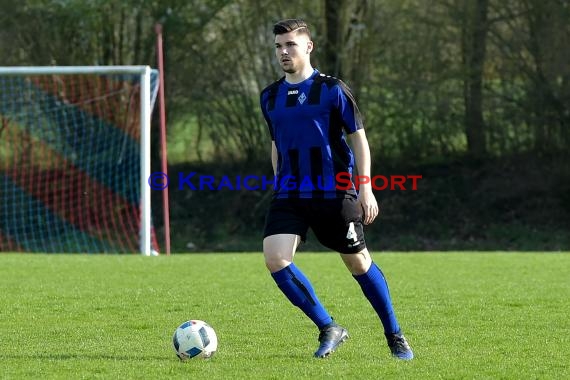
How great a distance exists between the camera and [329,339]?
5.48m

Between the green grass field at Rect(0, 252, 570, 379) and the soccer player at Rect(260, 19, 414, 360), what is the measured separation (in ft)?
1.04

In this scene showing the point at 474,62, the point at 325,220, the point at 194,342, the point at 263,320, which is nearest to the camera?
the point at 194,342

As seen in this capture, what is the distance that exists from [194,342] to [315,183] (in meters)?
1.00

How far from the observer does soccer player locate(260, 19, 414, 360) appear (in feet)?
17.7

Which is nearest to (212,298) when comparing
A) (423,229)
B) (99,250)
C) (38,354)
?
(38,354)

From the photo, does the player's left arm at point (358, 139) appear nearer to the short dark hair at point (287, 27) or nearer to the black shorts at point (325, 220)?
the black shorts at point (325, 220)

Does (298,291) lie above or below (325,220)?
below

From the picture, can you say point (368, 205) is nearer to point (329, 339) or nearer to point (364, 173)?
point (364, 173)

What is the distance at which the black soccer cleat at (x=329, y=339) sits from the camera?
545cm

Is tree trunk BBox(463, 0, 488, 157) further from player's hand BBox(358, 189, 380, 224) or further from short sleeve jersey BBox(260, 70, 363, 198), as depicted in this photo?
player's hand BBox(358, 189, 380, 224)

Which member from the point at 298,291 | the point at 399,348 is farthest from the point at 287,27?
the point at 399,348

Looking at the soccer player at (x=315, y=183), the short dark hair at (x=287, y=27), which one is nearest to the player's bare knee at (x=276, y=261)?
the soccer player at (x=315, y=183)

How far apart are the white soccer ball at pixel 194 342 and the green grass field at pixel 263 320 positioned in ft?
0.16

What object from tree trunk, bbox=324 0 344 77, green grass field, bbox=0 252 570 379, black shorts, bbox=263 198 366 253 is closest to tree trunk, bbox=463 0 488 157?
tree trunk, bbox=324 0 344 77
